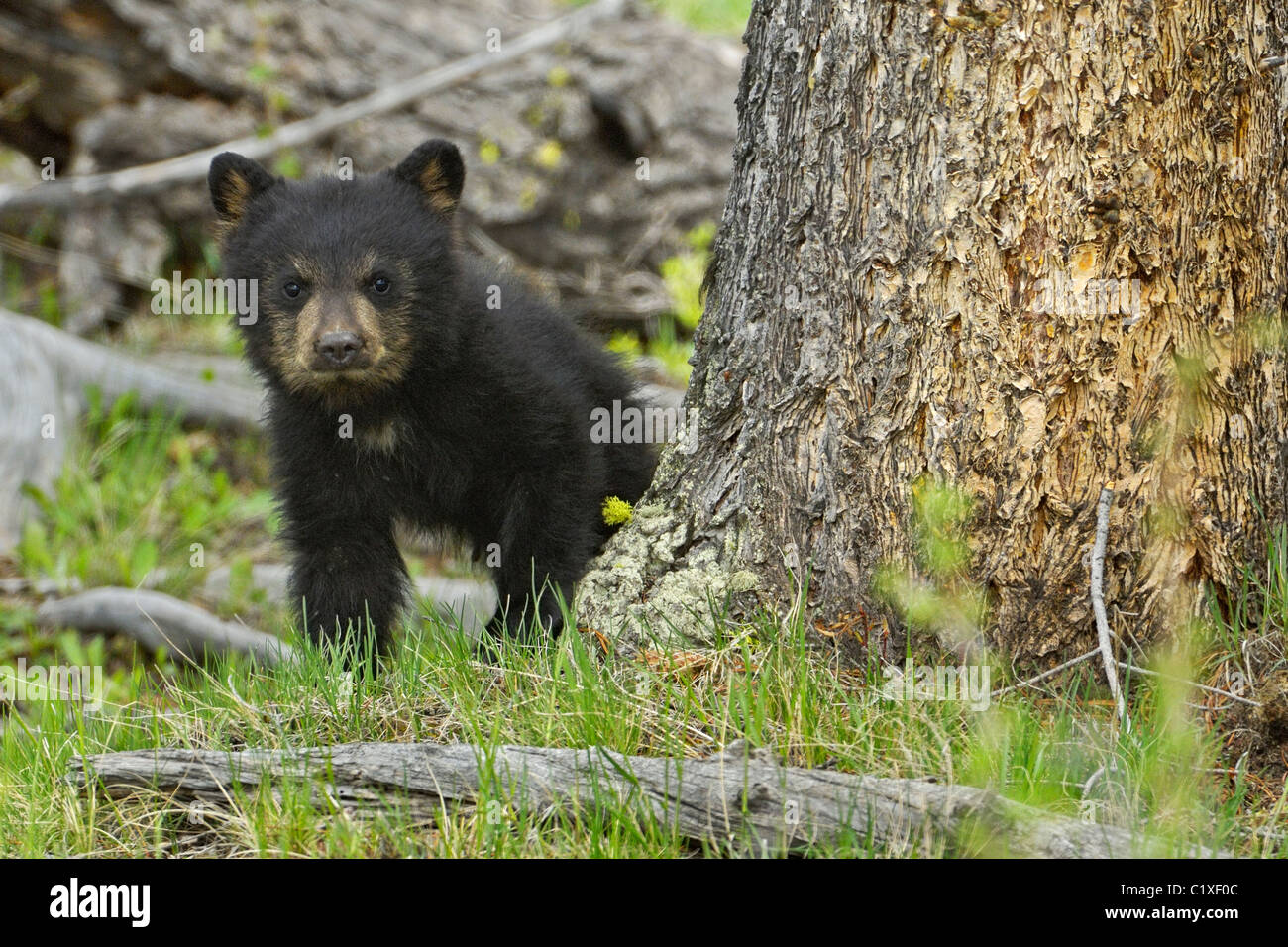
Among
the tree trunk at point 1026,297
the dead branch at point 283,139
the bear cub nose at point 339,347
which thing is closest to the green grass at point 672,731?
the tree trunk at point 1026,297

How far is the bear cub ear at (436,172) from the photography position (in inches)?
194

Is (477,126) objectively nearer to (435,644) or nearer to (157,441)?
(157,441)

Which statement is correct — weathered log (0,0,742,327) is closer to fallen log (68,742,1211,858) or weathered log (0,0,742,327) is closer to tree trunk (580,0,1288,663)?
tree trunk (580,0,1288,663)

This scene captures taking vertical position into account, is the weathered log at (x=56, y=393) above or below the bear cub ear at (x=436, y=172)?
below

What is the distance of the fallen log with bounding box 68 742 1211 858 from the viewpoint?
2824 millimetres

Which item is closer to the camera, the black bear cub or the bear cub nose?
the bear cub nose

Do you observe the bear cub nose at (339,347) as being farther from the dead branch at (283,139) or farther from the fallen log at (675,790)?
the dead branch at (283,139)

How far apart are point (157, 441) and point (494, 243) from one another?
2.64m

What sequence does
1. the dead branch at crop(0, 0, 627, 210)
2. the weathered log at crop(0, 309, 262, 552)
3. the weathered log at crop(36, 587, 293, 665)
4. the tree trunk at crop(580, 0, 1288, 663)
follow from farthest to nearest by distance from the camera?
the dead branch at crop(0, 0, 627, 210), the weathered log at crop(0, 309, 262, 552), the weathered log at crop(36, 587, 293, 665), the tree trunk at crop(580, 0, 1288, 663)

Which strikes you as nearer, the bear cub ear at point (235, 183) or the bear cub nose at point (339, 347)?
the bear cub nose at point (339, 347)

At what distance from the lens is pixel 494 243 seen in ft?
30.1

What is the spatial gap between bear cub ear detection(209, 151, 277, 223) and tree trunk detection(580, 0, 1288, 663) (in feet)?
6.67

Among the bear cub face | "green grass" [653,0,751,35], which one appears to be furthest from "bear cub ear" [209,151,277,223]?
"green grass" [653,0,751,35]

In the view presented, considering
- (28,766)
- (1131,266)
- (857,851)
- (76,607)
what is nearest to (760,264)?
(1131,266)
